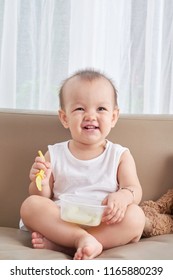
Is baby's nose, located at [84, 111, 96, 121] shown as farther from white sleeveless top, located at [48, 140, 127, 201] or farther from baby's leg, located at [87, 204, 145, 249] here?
baby's leg, located at [87, 204, 145, 249]

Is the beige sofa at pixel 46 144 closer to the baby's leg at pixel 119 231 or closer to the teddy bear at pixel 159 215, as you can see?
the teddy bear at pixel 159 215

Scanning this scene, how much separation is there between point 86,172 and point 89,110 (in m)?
0.21

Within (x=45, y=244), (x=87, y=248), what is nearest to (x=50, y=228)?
(x=45, y=244)

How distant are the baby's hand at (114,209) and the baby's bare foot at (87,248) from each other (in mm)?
75

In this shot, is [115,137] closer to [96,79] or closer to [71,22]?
[96,79]

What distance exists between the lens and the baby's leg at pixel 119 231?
→ 4.92ft

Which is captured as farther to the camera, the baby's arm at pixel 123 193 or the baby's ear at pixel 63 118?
the baby's ear at pixel 63 118

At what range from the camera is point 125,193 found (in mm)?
1604

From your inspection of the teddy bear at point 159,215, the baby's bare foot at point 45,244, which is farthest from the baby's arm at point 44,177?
the teddy bear at point 159,215

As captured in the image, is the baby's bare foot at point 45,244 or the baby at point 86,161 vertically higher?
the baby at point 86,161

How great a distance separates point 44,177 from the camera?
1.70 metres

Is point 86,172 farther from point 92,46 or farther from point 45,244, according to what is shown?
point 92,46

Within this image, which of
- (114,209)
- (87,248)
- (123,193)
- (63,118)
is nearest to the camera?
(87,248)
